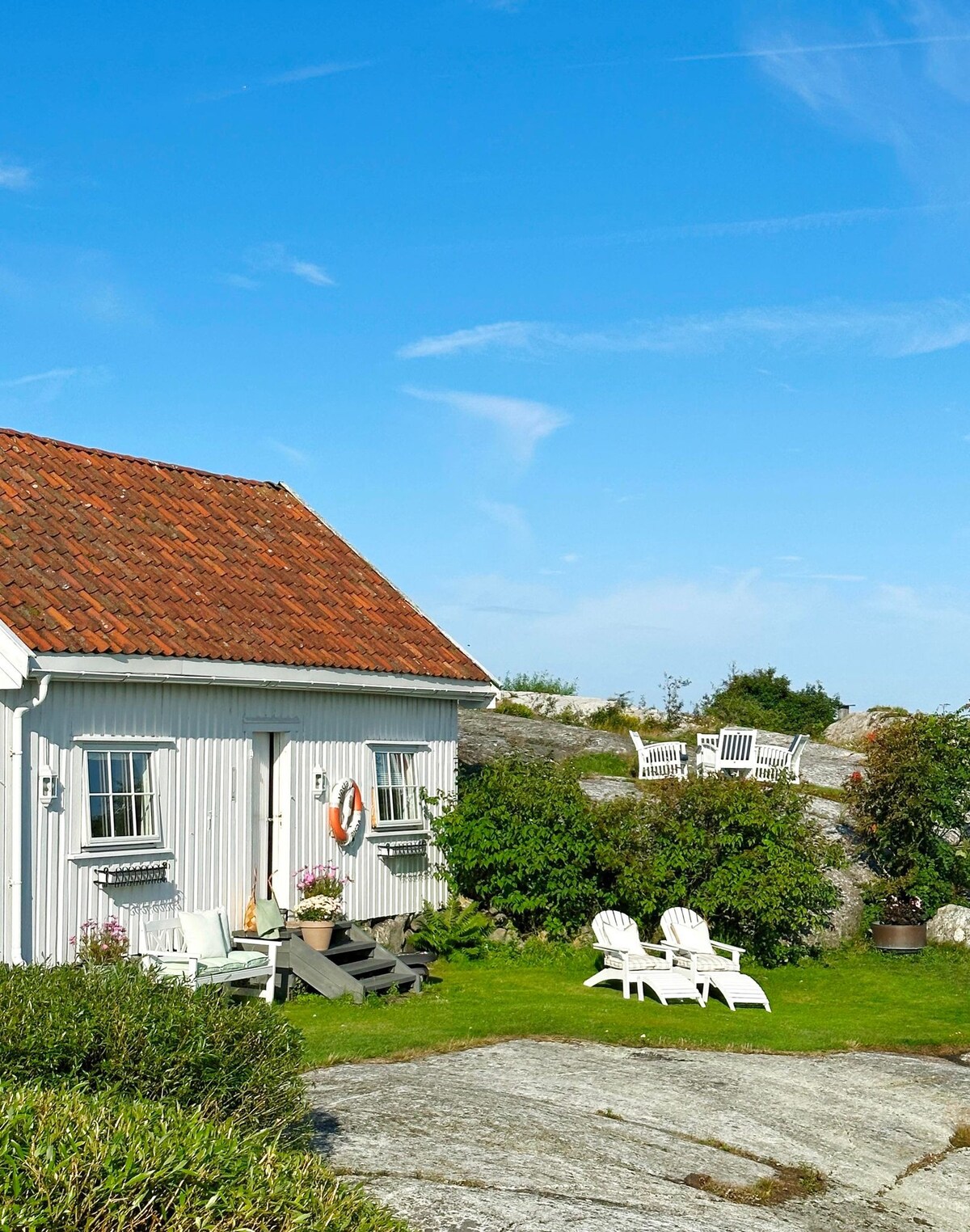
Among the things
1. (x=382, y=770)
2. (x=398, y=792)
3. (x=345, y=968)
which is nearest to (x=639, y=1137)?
(x=345, y=968)

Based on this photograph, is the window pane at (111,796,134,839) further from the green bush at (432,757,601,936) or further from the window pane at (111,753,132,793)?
the green bush at (432,757,601,936)

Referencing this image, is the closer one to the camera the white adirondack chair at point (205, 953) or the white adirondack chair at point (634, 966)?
the white adirondack chair at point (205, 953)

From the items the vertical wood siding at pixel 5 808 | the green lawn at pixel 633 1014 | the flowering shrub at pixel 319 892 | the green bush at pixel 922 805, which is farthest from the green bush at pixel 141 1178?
the green bush at pixel 922 805

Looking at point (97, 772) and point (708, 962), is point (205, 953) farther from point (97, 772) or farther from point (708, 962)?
point (708, 962)

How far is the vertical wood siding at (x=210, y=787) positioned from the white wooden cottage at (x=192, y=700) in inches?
1.0

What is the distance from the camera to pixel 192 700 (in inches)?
583

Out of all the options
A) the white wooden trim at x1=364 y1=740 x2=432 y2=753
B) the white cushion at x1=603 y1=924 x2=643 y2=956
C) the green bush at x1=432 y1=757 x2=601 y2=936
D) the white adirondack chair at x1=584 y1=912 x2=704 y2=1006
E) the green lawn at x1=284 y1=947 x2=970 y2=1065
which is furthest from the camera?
the green bush at x1=432 y1=757 x2=601 y2=936

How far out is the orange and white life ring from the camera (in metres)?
16.5

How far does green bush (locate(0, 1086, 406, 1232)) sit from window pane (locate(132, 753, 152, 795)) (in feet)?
30.2

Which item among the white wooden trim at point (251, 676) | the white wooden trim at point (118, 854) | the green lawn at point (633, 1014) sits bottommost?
the green lawn at point (633, 1014)

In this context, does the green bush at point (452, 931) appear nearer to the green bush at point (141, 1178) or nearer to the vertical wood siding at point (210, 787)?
the vertical wood siding at point (210, 787)

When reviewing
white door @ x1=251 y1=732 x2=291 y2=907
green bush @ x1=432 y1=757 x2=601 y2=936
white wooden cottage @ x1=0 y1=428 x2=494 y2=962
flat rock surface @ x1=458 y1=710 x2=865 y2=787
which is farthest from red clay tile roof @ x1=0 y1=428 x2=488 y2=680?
flat rock surface @ x1=458 y1=710 x2=865 y2=787

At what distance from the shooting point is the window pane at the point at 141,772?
1416 cm

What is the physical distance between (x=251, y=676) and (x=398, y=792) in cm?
340
